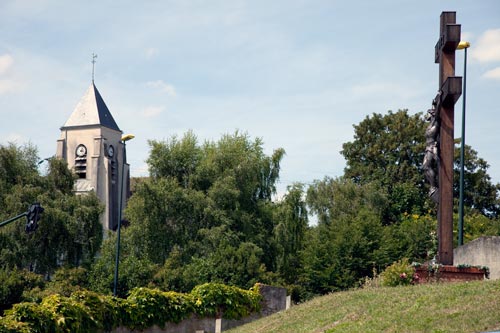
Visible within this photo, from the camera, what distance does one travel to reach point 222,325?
23891 mm

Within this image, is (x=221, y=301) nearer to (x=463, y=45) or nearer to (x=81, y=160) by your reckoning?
(x=463, y=45)

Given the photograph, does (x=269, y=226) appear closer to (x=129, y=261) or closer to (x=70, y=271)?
(x=129, y=261)

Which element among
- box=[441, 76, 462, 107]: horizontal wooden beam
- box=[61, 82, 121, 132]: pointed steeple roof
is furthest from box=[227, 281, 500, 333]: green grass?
box=[61, 82, 121, 132]: pointed steeple roof

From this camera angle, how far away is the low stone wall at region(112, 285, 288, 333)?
22730 millimetres

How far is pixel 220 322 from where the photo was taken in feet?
78.2

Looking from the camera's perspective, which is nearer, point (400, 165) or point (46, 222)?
point (46, 222)

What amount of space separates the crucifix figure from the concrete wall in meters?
0.83

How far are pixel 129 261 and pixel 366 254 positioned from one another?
A: 40.1 ft

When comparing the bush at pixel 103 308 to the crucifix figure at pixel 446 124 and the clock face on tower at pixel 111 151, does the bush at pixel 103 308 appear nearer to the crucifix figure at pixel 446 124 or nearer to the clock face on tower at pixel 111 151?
the crucifix figure at pixel 446 124

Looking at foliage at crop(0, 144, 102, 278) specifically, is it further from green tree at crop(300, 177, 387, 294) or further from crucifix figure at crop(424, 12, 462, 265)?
crucifix figure at crop(424, 12, 462, 265)

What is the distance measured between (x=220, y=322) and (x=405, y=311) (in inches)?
344

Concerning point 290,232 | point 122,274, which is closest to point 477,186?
point 290,232

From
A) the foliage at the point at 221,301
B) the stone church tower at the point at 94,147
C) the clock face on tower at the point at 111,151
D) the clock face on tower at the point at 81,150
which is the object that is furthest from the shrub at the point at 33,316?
the clock face on tower at the point at 111,151

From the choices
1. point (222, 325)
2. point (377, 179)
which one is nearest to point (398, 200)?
point (377, 179)
